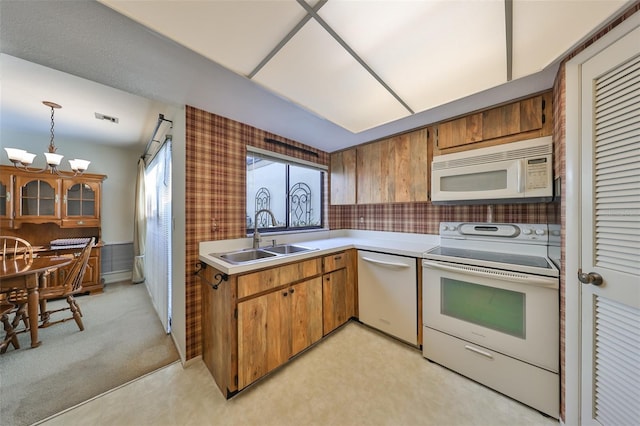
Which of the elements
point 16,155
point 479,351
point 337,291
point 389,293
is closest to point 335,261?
point 337,291

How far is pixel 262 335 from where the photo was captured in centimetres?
156

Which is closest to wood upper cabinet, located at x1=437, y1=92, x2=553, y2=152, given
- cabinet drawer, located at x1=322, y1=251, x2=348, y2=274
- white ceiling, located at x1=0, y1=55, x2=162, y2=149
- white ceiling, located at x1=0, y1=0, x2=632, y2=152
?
white ceiling, located at x1=0, y1=0, x2=632, y2=152

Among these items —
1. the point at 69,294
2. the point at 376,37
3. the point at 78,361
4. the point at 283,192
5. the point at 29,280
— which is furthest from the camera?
the point at 283,192

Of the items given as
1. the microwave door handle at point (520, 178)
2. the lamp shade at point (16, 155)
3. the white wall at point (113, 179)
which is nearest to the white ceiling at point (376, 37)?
the microwave door handle at point (520, 178)

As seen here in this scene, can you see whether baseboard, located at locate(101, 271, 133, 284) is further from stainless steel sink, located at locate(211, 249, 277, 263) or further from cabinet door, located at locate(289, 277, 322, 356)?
cabinet door, located at locate(289, 277, 322, 356)

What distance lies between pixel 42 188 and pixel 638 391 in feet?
20.4

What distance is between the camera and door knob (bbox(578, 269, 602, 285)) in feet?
3.47

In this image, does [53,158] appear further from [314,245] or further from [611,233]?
[611,233]

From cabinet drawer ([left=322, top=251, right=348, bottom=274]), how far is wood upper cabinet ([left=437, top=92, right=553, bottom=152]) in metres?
1.46

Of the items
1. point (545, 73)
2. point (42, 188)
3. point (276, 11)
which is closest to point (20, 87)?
point (42, 188)

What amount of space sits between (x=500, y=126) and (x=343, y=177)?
1.68 meters

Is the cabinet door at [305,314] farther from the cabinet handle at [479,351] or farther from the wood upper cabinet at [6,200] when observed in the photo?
the wood upper cabinet at [6,200]

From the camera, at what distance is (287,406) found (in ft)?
4.55

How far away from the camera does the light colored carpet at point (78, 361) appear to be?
143 cm
